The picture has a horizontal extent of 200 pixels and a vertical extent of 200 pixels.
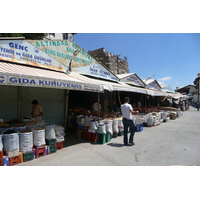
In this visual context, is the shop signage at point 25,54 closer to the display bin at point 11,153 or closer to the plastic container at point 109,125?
the display bin at point 11,153

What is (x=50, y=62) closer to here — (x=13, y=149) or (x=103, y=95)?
(x=13, y=149)

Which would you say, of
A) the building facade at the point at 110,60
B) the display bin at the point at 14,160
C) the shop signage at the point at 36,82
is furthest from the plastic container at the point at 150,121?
the building facade at the point at 110,60

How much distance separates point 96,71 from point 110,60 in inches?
357

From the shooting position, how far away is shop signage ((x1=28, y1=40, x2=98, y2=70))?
738cm

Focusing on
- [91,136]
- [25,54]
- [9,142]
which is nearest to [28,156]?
[9,142]

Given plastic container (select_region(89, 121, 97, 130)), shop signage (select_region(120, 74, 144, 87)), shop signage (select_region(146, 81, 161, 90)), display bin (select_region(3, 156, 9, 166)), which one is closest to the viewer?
display bin (select_region(3, 156, 9, 166))

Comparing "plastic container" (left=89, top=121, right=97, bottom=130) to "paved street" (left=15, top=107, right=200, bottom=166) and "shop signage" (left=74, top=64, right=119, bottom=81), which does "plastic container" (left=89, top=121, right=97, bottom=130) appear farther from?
"shop signage" (left=74, top=64, right=119, bottom=81)

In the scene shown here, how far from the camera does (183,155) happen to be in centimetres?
479

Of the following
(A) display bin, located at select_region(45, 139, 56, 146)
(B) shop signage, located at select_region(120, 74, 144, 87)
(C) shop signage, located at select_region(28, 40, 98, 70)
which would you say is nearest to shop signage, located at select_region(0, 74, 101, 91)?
(A) display bin, located at select_region(45, 139, 56, 146)

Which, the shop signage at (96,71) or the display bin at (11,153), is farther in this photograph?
the shop signage at (96,71)

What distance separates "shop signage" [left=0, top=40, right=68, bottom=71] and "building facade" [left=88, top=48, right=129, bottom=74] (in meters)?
11.6

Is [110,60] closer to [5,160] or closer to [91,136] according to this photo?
[91,136]

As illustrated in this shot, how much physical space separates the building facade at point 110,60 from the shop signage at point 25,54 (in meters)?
11.6

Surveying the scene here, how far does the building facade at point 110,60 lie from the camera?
61.8ft
